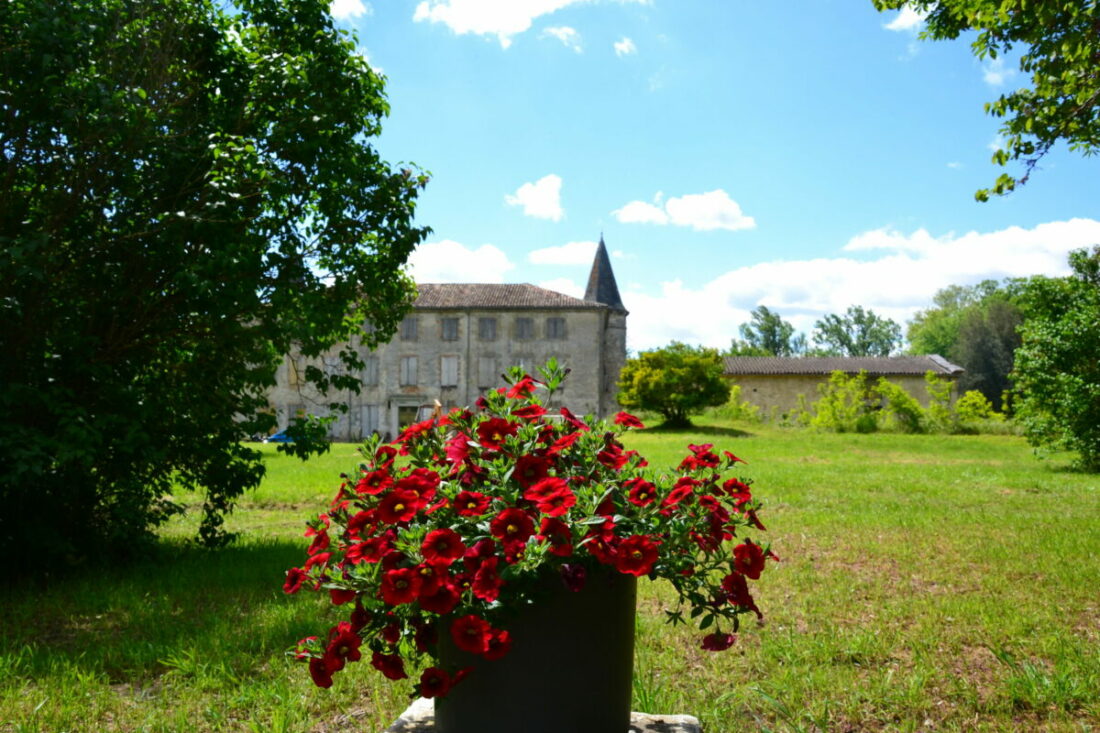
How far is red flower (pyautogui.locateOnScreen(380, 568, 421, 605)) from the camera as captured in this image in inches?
81.8

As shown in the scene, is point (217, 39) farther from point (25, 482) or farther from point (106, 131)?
point (25, 482)

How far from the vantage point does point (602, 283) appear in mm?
45750

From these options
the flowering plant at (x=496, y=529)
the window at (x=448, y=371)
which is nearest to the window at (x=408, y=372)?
the window at (x=448, y=371)

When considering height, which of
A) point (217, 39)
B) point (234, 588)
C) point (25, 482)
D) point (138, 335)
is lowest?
point (234, 588)

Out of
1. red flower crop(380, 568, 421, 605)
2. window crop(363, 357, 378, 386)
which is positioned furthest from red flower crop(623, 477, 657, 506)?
window crop(363, 357, 378, 386)

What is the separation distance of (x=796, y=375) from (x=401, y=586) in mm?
46161

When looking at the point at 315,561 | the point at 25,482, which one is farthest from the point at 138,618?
the point at 315,561

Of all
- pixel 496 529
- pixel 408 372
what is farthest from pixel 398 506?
pixel 408 372

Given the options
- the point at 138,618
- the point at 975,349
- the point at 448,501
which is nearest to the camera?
the point at 448,501

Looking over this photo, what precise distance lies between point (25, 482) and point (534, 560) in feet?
15.4

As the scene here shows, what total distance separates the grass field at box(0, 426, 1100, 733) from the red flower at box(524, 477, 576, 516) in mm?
1519

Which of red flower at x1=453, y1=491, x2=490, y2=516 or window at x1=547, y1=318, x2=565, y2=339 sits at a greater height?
window at x1=547, y1=318, x2=565, y2=339

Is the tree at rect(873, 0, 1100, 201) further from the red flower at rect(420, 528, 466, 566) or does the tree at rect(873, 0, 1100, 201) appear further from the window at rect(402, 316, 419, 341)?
the window at rect(402, 316, 419, 341)

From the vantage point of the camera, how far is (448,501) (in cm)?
233
